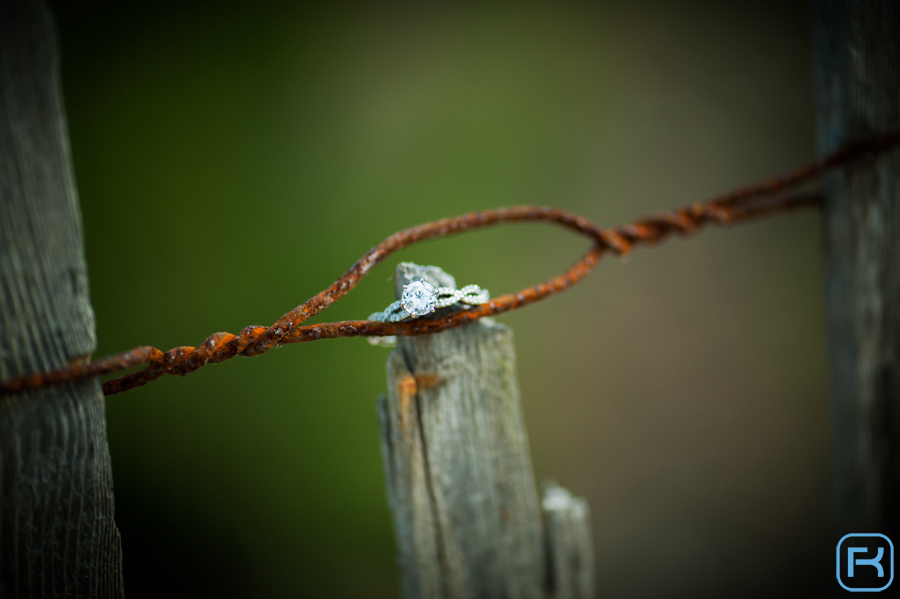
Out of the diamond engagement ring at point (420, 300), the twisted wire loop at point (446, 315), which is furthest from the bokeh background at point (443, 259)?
the diamond engagement ring at point (420, 300)

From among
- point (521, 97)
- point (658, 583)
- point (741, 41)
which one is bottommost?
point (658, 583)

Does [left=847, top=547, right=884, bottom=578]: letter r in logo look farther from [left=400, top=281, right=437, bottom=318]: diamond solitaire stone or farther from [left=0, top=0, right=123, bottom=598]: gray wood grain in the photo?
[left=0, top=0, right=123, bottom=598]: gray wood grain

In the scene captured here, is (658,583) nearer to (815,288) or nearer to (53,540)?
(815,288)

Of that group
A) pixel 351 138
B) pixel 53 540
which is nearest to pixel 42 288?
pixel 53 540

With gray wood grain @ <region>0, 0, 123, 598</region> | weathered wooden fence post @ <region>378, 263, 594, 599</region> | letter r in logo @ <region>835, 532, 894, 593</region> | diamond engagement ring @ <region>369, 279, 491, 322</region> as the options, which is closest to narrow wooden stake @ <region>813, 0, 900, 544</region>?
letter r in logo @ <region>835, 532, 894, 593</region>

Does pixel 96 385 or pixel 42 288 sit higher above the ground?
pixel 42 288

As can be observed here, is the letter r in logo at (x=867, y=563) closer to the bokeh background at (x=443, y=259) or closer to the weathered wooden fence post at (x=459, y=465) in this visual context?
the weathered wooden fence post at (x=459, y=465)
